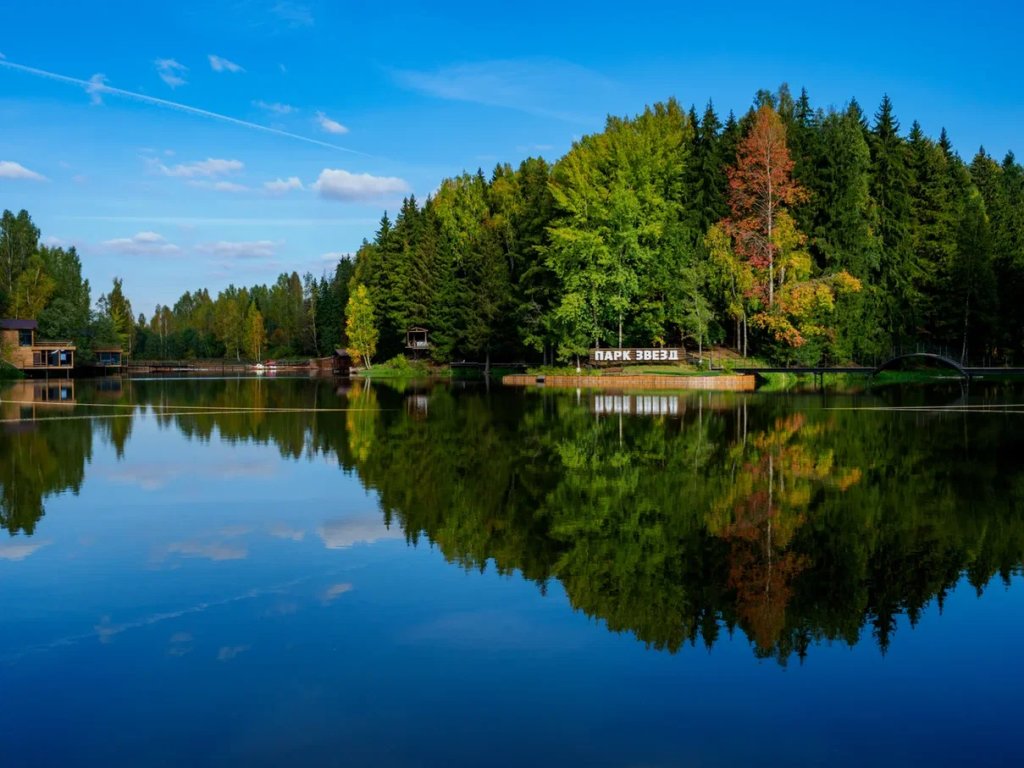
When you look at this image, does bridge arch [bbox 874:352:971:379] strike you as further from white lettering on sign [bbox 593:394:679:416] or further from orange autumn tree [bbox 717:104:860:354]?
white lettering on sign [bbox 593:394:679:416]

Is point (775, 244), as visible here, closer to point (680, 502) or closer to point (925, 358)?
point (925, 358)

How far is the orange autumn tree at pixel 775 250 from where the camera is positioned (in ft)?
168

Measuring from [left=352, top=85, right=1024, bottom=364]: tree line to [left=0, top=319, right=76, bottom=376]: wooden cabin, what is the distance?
149ft

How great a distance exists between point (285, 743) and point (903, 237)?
59120mm

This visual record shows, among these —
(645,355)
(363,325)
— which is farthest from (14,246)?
(645,355)

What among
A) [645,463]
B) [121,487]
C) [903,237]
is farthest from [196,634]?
[903,237]

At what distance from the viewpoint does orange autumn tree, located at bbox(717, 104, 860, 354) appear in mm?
51219

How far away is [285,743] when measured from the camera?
18.6ft

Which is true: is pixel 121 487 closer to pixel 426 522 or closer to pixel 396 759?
pixel 426 522

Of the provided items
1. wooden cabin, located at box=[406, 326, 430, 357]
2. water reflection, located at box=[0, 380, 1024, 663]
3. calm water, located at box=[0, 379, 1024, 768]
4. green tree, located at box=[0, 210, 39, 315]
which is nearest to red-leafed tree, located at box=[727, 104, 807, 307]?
water reflection, located at box=[0, 380, 1024, 663]

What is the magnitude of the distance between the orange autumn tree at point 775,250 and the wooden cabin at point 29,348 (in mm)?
61249

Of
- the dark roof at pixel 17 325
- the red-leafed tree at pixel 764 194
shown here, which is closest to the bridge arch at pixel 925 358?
the red-leafed tree at pixel 764 194

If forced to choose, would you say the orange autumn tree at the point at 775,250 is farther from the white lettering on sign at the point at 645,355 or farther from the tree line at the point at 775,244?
the white lettering on sign at the point at 645,355

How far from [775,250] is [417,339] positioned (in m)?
39.5
